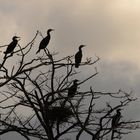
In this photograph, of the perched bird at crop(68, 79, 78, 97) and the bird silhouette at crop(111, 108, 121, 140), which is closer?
the perched bird at crop(68, 79, 78, 97)

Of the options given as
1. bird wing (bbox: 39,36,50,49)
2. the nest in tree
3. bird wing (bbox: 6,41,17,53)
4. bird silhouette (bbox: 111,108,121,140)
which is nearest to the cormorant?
bird silhouette (bbox: 111,108,121,140)

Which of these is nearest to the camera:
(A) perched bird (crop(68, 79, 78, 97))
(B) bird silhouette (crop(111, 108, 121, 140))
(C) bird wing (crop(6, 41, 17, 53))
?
(C) bird wing (crop(6, 41, 17, 53))

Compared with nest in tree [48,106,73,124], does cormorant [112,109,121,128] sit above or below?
below

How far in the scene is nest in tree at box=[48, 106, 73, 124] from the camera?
19719 mm

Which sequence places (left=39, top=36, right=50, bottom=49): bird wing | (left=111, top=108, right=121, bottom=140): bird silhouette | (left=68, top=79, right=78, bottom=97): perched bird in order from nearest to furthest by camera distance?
(left=68, top=79, right=78, bottom=97): perched bird
(left=39, top=36, right=50, bottom=49): bird wing
(left=111, top=108, right=121, bottom=140): bird silhouette

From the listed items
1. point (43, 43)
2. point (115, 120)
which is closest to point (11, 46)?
point (43, 43)

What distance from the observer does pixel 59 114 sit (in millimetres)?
20281

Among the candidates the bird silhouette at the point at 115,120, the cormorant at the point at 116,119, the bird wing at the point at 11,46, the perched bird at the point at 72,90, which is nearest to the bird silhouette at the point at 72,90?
the perched bird at the point at 72,90

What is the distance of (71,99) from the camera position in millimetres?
17422

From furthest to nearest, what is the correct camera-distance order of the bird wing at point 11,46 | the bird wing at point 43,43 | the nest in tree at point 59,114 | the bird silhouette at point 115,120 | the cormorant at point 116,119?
the nest in tree at point 59,114 → the cormorant at point 116,119 → the bird silhouette at point 115,120 → the bird wing at point 43,43 → the bird wing at point 11,46

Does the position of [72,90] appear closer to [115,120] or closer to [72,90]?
[72,90]

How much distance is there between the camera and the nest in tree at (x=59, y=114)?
1972 centimetres

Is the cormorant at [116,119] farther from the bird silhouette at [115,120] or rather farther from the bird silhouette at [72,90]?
the bird silhouette at [72,90]

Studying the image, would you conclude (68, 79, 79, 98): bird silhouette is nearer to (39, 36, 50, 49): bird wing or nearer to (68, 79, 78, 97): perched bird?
(68, 79, 78, 97): perched bird
